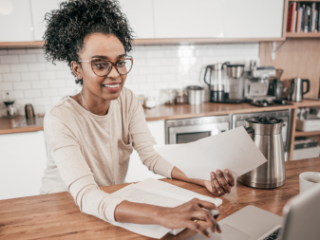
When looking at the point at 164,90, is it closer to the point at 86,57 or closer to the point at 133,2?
the point at 133,2

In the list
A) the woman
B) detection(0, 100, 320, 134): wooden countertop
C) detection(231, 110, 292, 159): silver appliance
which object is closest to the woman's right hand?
the woman

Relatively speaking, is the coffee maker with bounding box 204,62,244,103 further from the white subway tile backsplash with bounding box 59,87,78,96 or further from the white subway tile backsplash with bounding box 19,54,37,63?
the white subway tile backsplash with bounding box 19,54,37,63

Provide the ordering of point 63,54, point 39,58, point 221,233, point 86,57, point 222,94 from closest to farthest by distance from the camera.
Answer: point 221,233 → point 86,57 → point 63,54 → point 39,58 → point 222,94

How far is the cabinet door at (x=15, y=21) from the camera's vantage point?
2.11 m

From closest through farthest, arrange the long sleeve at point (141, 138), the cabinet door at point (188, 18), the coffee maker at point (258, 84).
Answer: the long sleeve at point (141, 138), the cabinet door at point (188, 18), the coffee maker at point (258, 84)

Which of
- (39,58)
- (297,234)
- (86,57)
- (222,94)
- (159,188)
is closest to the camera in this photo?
(297,234)

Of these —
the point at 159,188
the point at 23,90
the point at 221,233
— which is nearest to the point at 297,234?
the point at 221,233

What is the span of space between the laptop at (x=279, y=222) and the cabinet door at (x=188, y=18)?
82.0 inches

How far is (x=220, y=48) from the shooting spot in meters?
3.03

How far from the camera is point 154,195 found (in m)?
0.87

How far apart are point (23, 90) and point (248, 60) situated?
2671 mm

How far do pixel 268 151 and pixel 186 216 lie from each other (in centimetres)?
43

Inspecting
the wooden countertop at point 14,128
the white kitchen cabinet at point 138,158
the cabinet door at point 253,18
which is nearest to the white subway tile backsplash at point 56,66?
the wooden countertop at point 14,128

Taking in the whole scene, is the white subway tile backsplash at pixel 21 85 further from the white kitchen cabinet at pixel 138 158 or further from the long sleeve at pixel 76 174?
the long sleeve at pixel 76 174
